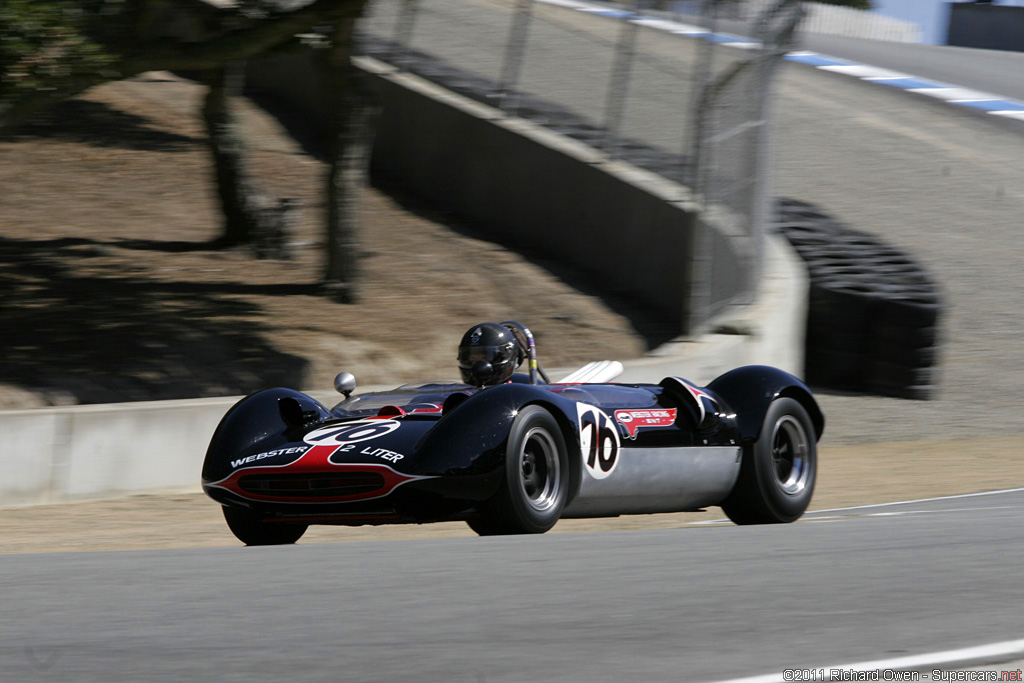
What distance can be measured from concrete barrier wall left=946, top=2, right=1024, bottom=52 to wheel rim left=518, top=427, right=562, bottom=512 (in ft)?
141

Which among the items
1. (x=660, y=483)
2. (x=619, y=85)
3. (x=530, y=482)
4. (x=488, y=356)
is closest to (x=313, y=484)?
(x=530, y=482)

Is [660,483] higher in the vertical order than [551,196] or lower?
higher

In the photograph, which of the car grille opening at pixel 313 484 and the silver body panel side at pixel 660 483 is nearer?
the car grille opening at pixel 313 484

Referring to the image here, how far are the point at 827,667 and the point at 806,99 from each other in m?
26.7

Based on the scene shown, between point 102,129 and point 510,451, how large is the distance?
16.6 m

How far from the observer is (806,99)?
28641 millimetres

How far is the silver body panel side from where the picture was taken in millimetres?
6523

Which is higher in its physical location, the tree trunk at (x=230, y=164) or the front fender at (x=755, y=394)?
the front fender at (x=755, y=394)

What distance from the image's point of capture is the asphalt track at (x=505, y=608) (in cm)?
329

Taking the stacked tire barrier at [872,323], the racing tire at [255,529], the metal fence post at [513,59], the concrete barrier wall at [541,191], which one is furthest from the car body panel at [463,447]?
the metal fence post at [513,59]

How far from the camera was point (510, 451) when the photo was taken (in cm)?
587

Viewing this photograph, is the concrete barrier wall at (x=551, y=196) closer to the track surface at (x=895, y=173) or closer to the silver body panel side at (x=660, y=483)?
the track surface at (x=895, y=173)

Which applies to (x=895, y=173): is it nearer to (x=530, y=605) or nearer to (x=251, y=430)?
(x=251, y=430)

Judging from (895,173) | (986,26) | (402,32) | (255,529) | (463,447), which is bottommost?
(895,173)
